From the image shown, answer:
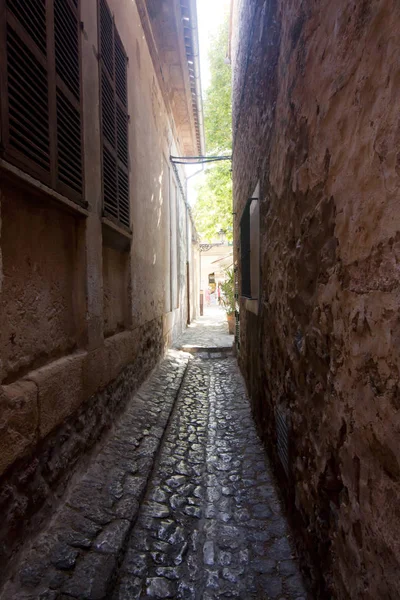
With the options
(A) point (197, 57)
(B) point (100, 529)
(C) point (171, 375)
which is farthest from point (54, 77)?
(A) point (197, 57)

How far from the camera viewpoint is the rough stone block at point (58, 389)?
2008mm

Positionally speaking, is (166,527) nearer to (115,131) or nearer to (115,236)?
(115,236)

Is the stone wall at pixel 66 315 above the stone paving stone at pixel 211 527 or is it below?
above

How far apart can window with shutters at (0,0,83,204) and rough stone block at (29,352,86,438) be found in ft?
3.76

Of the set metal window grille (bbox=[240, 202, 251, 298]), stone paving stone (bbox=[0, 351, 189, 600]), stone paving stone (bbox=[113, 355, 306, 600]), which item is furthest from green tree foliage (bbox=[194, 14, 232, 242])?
stone paving stone (bbox=[0, 351, 189, 600])

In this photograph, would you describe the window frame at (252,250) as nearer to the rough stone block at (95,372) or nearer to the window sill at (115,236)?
the window sill at (115,236)

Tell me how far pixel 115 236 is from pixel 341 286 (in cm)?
272

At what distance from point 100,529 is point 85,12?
3.78 meters

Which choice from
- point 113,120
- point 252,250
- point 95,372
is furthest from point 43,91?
point 252,250

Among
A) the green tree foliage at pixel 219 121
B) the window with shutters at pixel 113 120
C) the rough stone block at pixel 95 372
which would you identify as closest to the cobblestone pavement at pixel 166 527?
the rough stone block at pixel 95 372

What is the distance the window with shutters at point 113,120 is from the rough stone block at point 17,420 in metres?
1.86

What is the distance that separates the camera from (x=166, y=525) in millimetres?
2223

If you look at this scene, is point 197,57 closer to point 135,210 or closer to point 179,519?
point 135,210

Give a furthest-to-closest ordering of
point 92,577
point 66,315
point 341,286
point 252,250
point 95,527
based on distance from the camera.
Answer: point 252,250
point 66,315
point 95,527
point 92,577
point 341,286
